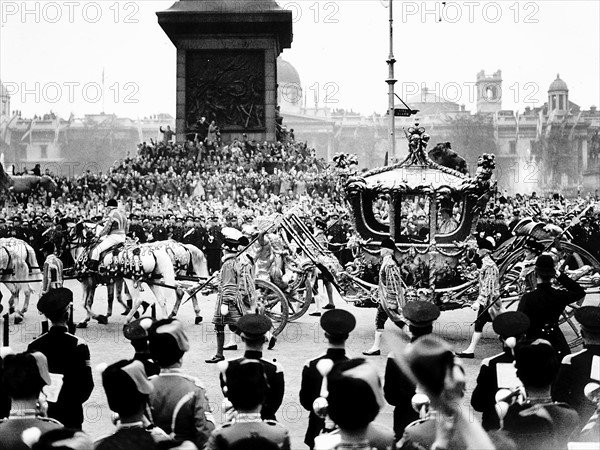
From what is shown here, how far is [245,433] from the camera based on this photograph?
178 inches

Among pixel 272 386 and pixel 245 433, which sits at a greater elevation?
pixel 245 433

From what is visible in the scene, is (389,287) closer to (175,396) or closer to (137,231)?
(175,396)

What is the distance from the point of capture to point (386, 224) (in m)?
14.4

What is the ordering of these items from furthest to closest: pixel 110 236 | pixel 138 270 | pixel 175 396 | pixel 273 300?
1. pixel 110 236
2. pixel 138 270
3. pixel 273 300
4. pixel 175 396

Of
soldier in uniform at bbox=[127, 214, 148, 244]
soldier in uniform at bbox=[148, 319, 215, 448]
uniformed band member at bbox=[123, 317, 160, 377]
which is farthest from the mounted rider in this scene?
soldier in uniform at bbox=[148, 319, 215, 448]

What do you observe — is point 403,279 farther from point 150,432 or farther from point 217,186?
point 217,186

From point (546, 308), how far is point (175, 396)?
4.29m

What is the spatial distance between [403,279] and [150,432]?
863 centimetres

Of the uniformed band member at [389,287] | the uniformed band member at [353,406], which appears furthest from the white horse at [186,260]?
the uniformed band member at [353,406]

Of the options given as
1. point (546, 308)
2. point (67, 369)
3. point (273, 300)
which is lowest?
point (273, 300)

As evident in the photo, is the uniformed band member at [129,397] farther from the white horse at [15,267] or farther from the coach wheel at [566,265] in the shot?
the white horse at [15,267]

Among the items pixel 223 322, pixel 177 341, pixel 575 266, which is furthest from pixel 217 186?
pixel 177 341

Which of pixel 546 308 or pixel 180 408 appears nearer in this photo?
pixel 180 408

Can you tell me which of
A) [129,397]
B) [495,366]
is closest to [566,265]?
[495,366]
